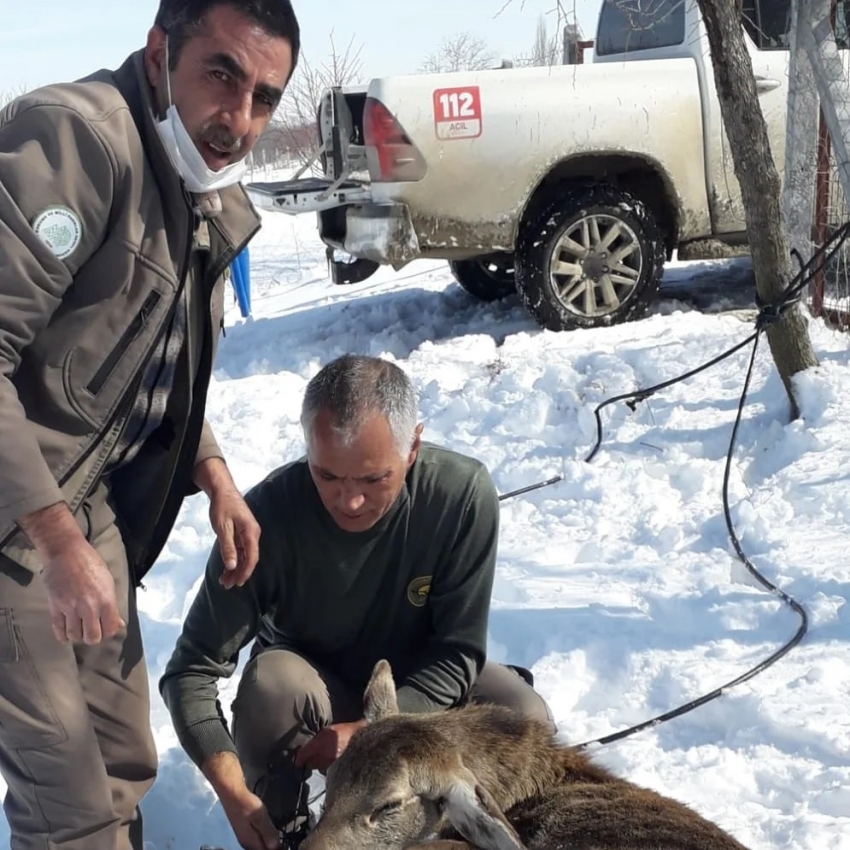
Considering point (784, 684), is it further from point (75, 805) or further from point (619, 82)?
point (619, 82)

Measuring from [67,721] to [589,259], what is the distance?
5765 mm

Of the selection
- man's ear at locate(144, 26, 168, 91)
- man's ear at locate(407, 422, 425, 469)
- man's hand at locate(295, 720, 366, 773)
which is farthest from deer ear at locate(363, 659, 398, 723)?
man's ear at locate(144, 26, 168, 91)

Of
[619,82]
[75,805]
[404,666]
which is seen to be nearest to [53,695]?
[75,805]

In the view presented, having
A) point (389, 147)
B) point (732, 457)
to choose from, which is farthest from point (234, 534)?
point (389, 147)

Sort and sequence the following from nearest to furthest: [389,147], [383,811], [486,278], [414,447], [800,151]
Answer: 1. [383,811]
2. [414,447]
3. [800,151]
4. [389,147]
5. [486,278]

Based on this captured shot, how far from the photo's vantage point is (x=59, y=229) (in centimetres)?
232

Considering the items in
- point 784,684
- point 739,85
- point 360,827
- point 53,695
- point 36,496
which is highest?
point 739,85

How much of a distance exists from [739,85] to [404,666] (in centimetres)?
378

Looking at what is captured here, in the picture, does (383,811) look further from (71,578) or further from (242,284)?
(242,284)

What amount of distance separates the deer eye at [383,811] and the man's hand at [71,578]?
2.70 feet

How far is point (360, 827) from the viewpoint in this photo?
8.68 ft

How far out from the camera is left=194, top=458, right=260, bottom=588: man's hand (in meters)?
2.94

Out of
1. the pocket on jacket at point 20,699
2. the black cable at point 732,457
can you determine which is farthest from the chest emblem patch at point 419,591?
the pocket on jacket at point 20,699

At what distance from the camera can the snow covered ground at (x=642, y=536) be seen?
11.8ft
